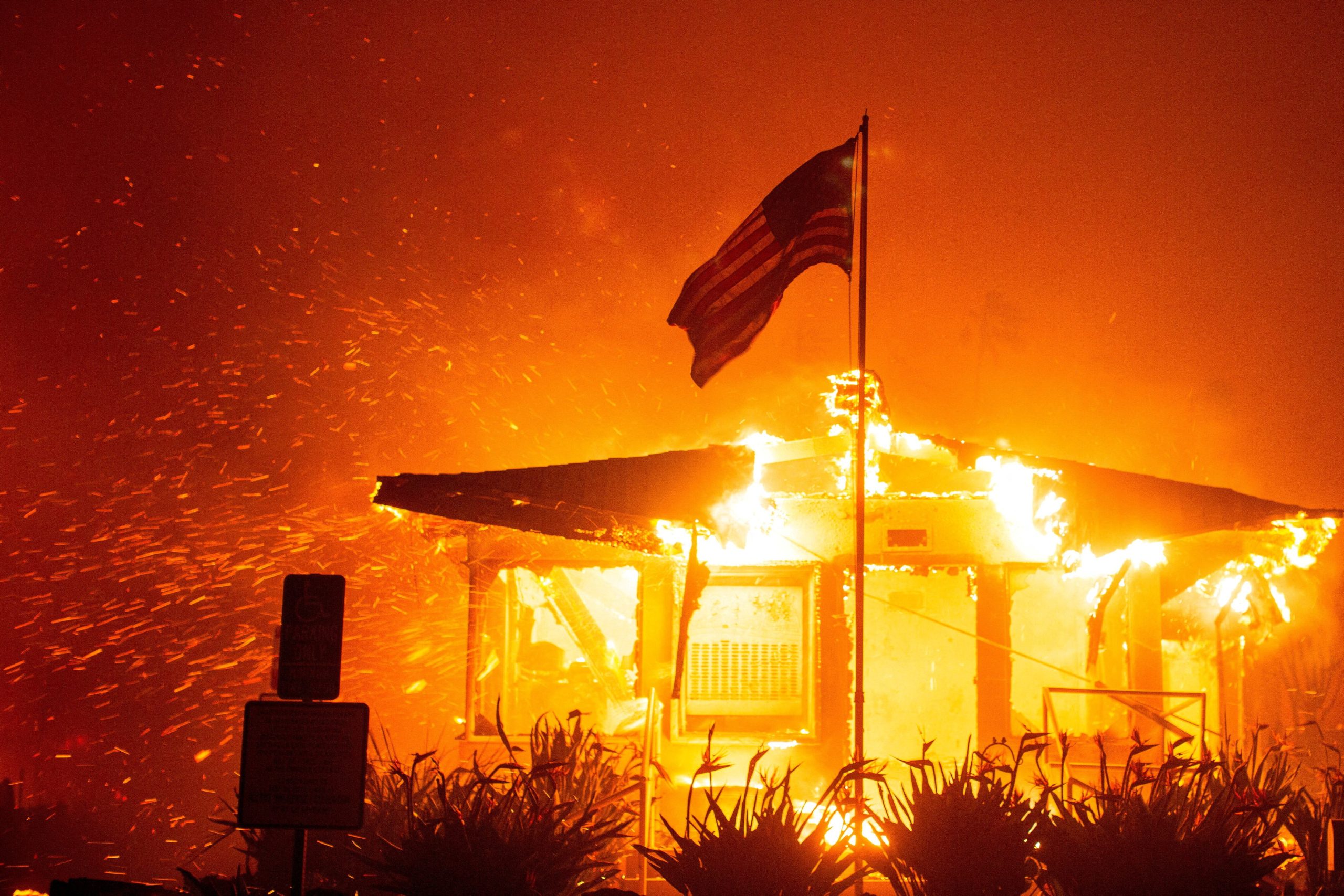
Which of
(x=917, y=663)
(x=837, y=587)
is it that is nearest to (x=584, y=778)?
(x=837, y=587)

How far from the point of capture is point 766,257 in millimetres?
9617

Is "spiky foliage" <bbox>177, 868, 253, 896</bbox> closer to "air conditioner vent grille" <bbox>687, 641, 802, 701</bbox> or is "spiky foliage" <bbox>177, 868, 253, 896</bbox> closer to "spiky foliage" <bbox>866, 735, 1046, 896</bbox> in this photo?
"spiky foliage" <bbox>866, 735, 1046, 896</bbox>

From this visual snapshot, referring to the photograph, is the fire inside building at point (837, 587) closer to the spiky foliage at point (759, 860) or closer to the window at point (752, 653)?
the window at point (752, 653)

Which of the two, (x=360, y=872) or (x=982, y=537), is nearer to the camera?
(x=360, y=872)

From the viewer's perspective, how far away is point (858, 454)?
8523 mm

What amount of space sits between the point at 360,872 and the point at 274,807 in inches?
57.7

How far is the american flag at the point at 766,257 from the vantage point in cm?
931

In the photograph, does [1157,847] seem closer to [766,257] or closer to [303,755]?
[303,755]

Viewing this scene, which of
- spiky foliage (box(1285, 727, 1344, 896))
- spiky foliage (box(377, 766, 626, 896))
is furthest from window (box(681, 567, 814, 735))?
spiky foliage (box(377, 766, 626, 896))

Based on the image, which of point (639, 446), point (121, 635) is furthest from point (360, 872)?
point (121, 635)

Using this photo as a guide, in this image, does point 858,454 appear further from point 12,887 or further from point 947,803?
point 12,887

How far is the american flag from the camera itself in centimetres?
931

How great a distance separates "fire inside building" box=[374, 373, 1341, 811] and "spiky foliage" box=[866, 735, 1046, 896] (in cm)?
353

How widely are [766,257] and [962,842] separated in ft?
17.4
